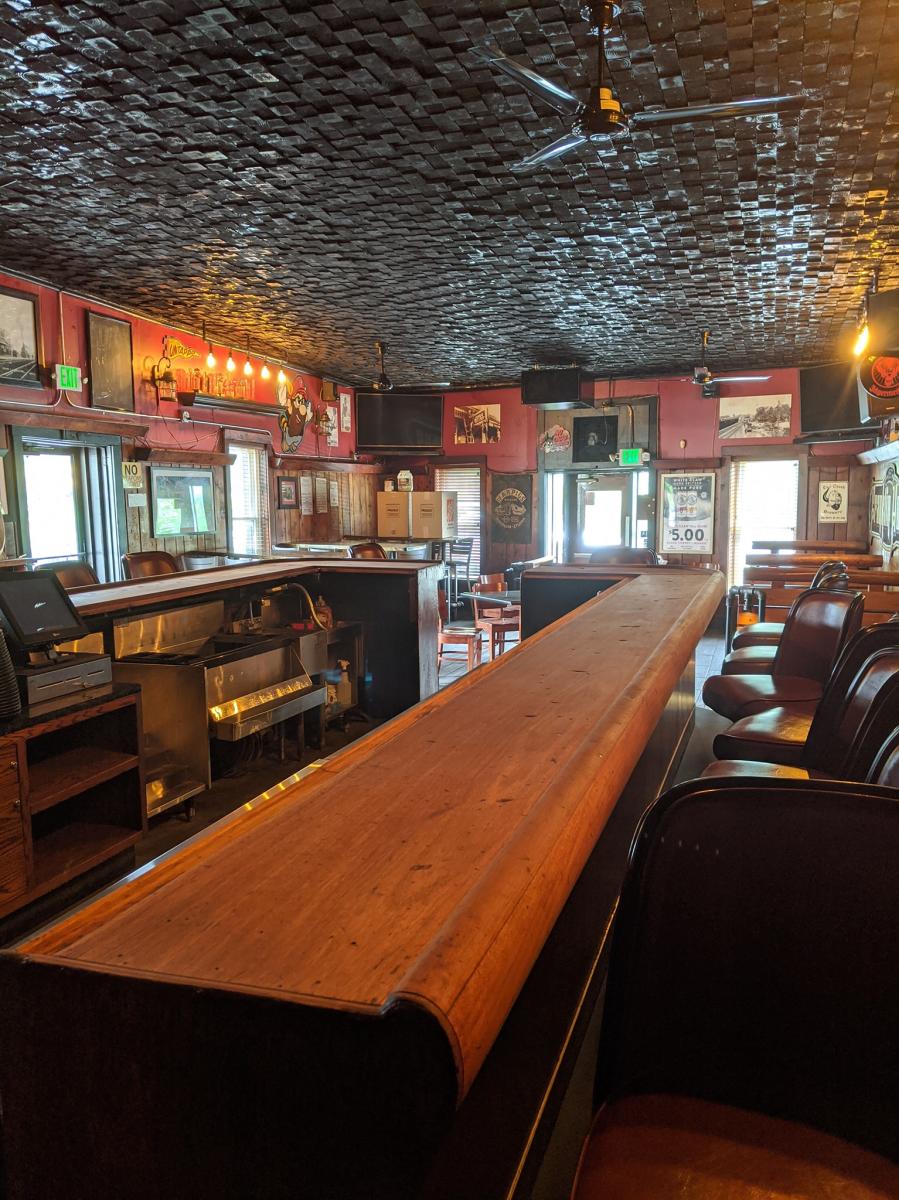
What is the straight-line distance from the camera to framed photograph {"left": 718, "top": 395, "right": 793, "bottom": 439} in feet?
34.0

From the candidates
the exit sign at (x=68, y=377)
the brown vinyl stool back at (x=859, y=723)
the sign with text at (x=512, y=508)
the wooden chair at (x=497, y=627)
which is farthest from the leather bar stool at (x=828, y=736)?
the sign with text at (x=512, y=508)

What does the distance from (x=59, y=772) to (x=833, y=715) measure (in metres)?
2.67

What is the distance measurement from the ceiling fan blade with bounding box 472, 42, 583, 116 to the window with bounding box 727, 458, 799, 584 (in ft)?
27.3

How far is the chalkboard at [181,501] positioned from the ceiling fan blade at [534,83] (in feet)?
17.6

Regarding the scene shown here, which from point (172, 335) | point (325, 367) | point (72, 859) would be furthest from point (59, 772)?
point (325, 367)

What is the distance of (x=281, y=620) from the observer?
17.1ft

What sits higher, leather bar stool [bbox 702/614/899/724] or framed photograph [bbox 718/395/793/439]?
framed photograph [bbox 718/395/793/439]

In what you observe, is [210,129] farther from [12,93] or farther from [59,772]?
[59,772]

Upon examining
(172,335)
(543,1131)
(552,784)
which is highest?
(172,335)

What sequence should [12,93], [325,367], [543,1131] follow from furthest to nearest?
[325,367] → [12,93] → [543,1131]

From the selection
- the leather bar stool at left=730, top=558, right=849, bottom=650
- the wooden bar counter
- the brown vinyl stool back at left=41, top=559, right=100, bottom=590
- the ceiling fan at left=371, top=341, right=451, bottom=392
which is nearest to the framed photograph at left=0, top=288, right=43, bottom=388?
the brown vinyl stool back at left=41, top=559, right=100, bottom=590

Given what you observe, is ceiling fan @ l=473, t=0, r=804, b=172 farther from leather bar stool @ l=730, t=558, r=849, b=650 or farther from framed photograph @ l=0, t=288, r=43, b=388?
framed photograph @ l=0, t=288, r=43, b=388

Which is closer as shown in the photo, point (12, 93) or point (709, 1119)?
point (709, 1119)

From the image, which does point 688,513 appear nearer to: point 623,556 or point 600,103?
point 623,556
